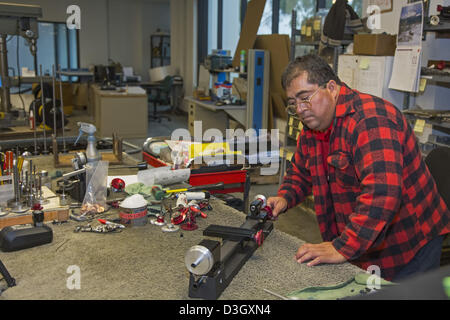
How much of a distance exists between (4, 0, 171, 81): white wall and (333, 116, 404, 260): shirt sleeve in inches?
400

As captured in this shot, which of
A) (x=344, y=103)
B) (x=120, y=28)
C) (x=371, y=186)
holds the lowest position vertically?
(x=371, y=186)

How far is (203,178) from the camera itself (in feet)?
7.04

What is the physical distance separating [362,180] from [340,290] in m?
0.34

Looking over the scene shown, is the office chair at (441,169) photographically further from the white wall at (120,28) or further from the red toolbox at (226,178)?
the white wall at (120,28)

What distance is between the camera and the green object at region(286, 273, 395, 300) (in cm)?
103

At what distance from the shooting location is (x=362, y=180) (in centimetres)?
125

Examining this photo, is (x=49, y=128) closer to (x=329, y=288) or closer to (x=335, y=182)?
(x=335, y=182)

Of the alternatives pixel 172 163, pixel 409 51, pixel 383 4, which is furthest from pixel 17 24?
pixel 383 4

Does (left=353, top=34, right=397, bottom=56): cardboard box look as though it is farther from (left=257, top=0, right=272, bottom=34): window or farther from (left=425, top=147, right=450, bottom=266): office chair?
(left=257, top=0, right=272, bottom=34): window

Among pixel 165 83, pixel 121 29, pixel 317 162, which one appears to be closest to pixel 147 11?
pixel 121 29

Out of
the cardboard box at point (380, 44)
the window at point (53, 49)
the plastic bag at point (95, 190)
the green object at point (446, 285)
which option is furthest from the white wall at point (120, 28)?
the green object at point (446, 285)

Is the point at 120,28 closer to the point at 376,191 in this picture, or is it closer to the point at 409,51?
the point at 409,51

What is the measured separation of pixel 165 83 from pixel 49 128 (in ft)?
17.6
